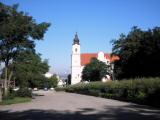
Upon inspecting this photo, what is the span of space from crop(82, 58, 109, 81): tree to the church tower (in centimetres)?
3126

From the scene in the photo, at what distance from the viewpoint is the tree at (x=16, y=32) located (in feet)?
136

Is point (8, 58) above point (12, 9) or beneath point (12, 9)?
beneath

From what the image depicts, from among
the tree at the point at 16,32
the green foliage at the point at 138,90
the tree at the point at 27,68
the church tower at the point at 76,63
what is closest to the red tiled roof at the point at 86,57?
the church tower at the point at 76,63

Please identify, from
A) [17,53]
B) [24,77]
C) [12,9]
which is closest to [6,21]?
[12,9]

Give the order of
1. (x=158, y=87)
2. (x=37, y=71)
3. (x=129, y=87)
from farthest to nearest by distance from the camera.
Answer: (x=37, y=71), (x=129, y=87), (x=158, y=87)

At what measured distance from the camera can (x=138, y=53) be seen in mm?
73062

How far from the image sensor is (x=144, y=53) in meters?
69.1

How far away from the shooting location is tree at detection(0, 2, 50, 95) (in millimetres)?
41406

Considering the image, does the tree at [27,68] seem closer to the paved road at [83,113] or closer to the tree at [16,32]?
the tree at [16,32]

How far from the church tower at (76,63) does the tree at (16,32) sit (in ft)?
371

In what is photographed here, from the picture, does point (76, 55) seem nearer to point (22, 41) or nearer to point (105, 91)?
point (105, 91)

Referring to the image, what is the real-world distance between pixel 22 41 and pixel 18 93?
1790 centimetres

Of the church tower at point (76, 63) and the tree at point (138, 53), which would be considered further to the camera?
the church tower at point (76, 63)

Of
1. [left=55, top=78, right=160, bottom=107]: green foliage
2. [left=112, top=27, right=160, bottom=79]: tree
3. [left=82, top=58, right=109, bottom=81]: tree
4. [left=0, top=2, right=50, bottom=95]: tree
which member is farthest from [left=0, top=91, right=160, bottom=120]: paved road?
[left=82, top=58, right=109, bottom=81]: tree
